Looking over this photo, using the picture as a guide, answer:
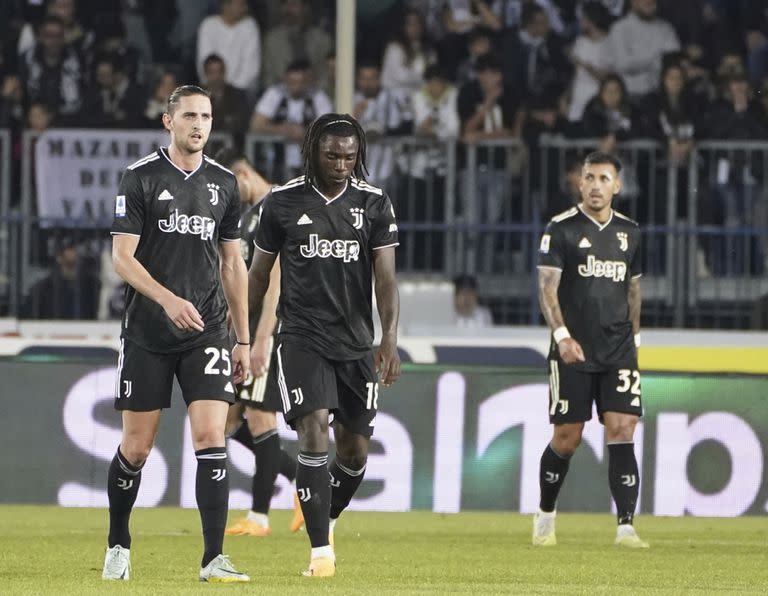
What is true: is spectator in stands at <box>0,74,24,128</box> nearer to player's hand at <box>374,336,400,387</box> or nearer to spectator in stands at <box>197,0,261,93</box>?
spectator in stands at <box>197,0,261,93</box>

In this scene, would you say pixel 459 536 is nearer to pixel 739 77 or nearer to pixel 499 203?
pixel 499 203

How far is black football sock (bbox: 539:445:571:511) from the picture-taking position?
10508mm

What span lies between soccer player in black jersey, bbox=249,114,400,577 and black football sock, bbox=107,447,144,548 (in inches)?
29.8

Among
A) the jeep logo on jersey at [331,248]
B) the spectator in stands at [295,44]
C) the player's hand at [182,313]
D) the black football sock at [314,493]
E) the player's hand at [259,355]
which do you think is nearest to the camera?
the player's hand at [182,313]

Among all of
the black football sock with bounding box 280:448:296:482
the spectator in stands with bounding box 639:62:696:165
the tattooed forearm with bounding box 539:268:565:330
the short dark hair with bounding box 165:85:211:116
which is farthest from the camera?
the spectator in stands with bounding box 639:62:696:165

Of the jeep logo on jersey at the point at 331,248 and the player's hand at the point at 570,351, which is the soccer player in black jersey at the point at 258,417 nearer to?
the player's hand at the point at 570,351

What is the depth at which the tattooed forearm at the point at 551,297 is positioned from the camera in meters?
10.2

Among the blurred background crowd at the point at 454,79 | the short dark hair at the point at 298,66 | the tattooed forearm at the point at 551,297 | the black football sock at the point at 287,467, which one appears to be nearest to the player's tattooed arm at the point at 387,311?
the tattooed forearm at the point at 551,297

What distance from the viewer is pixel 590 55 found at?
17.6 m

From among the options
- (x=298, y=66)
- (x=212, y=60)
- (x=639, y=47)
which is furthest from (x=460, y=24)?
(x=212, y=60)

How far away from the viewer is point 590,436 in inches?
497

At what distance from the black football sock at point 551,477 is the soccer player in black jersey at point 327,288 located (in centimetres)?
240

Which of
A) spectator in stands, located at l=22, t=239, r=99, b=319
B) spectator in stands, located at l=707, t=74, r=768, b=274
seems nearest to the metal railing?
spectator in stands, located at l=707, t=74, r=768, b=274

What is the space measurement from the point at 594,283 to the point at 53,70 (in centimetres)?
832
